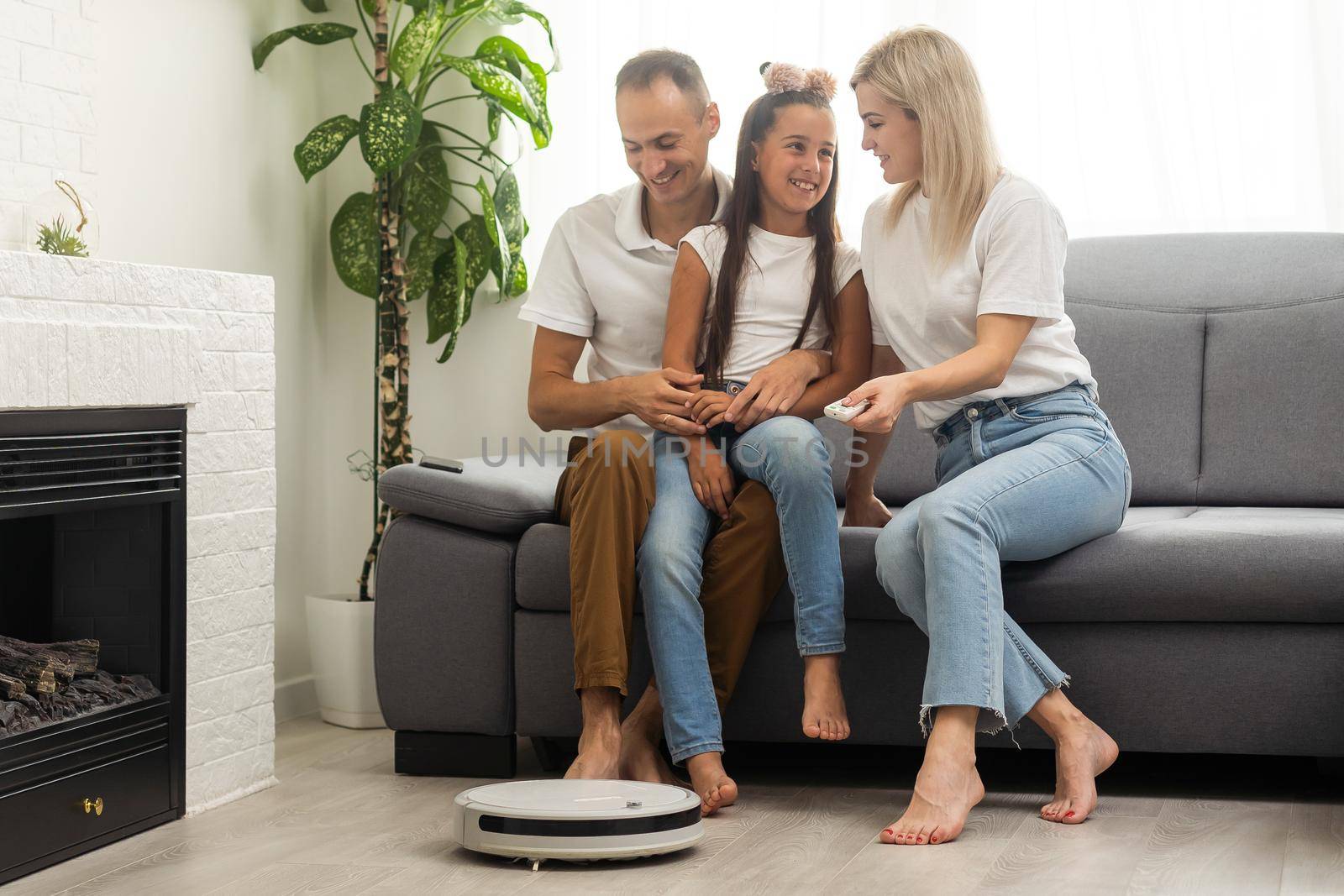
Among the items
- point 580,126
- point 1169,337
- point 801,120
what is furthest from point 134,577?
point 1169,337

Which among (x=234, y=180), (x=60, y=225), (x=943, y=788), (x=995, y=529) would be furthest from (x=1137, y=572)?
(x=234, y=180)

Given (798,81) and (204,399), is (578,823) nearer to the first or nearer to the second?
(204,399)

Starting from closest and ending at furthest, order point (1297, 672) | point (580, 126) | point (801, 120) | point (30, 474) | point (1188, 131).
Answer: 1. point (30, 474)
2. point (1297, 672)
3. point (801, 120)
4. point (1188, 131)
5. point (580, 126)

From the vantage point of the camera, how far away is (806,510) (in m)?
2.06

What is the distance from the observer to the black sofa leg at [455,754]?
Result: 7.70 ft

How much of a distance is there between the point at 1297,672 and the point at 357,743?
172 centimetres

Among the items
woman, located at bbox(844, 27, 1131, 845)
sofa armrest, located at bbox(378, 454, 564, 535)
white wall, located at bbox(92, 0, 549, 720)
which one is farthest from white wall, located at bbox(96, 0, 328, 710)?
woman, located at bbox(844, 27, 1131, 845)

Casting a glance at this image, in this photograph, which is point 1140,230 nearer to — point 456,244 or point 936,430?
point 936,430

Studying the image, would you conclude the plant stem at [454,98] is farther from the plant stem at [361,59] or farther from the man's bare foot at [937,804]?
the man's bare foot at [937,804]

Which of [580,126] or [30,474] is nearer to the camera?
[30,474]

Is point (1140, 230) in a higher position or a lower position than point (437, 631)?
higher

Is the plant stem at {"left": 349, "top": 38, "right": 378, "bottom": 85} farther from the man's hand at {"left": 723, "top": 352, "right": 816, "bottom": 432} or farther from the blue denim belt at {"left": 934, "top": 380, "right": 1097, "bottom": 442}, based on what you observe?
the blue denim belt at {"left": 934, "top": 380, "right": 1097, "bottom": 442}

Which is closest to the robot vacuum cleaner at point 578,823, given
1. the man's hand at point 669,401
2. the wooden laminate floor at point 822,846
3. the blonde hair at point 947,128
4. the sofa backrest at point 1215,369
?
the wooden laminate floor at point 822,846

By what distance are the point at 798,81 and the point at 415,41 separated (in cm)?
104
